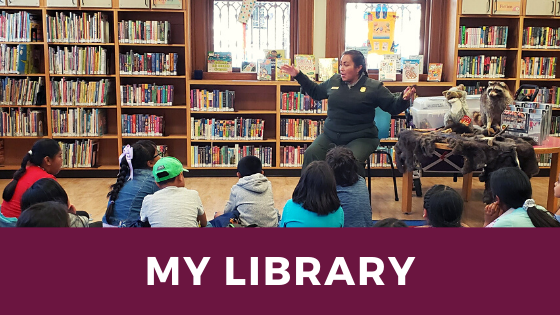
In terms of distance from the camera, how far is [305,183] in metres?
2.41

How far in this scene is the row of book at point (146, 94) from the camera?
5.57 meters

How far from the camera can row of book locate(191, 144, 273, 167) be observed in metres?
5.71

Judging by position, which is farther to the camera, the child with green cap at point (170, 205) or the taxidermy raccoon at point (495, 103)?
the taxidermy raccoon at point (495, 103)

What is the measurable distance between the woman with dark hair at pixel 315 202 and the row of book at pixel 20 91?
160 inches

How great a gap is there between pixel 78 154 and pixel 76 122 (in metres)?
0.33

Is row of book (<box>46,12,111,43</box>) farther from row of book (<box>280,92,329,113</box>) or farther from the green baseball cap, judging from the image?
the green baseball cap

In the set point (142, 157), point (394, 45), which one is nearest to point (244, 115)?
point (394, 45)

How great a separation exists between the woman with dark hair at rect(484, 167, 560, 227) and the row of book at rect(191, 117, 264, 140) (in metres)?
3.55

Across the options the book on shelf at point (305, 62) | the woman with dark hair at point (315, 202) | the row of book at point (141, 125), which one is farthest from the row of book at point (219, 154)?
the woman with dark hair at point (315, 202)

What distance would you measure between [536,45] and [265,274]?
5.18 m

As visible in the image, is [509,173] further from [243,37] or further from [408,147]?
[243,37]

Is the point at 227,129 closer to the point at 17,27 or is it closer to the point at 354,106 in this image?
the point at 354,106

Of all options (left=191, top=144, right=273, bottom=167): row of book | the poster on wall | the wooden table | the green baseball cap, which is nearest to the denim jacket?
the green baseball cap

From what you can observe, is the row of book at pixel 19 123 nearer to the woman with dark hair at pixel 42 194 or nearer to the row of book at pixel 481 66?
the woman with dark hair at pixel 42 194
